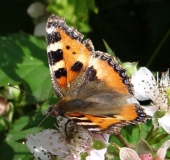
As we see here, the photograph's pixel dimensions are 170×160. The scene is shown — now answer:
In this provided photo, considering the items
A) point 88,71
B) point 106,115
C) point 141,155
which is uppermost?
point 88,71

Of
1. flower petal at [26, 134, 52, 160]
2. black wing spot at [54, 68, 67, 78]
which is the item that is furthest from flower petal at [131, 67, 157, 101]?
flower petal at [26, 134, 52, 160]

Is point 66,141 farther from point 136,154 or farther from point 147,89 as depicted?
point 147,89

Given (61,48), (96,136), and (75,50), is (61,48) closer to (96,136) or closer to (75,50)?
(75,50)

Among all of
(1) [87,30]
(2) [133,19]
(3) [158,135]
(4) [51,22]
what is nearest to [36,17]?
(1) [87,30]

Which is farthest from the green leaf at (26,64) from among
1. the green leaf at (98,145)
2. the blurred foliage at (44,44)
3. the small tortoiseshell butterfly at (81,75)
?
the green leaf at (98,145)

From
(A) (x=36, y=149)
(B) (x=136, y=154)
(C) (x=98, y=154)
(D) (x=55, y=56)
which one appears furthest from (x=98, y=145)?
(D) (x=55, y=56)

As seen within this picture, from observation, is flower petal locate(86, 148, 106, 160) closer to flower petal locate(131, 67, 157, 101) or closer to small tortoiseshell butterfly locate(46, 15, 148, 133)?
small tortoiseshell butterfly locate(46, 15, 148, 133)

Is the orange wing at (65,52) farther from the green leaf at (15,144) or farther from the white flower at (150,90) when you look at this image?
the green leaf at (15,144)
